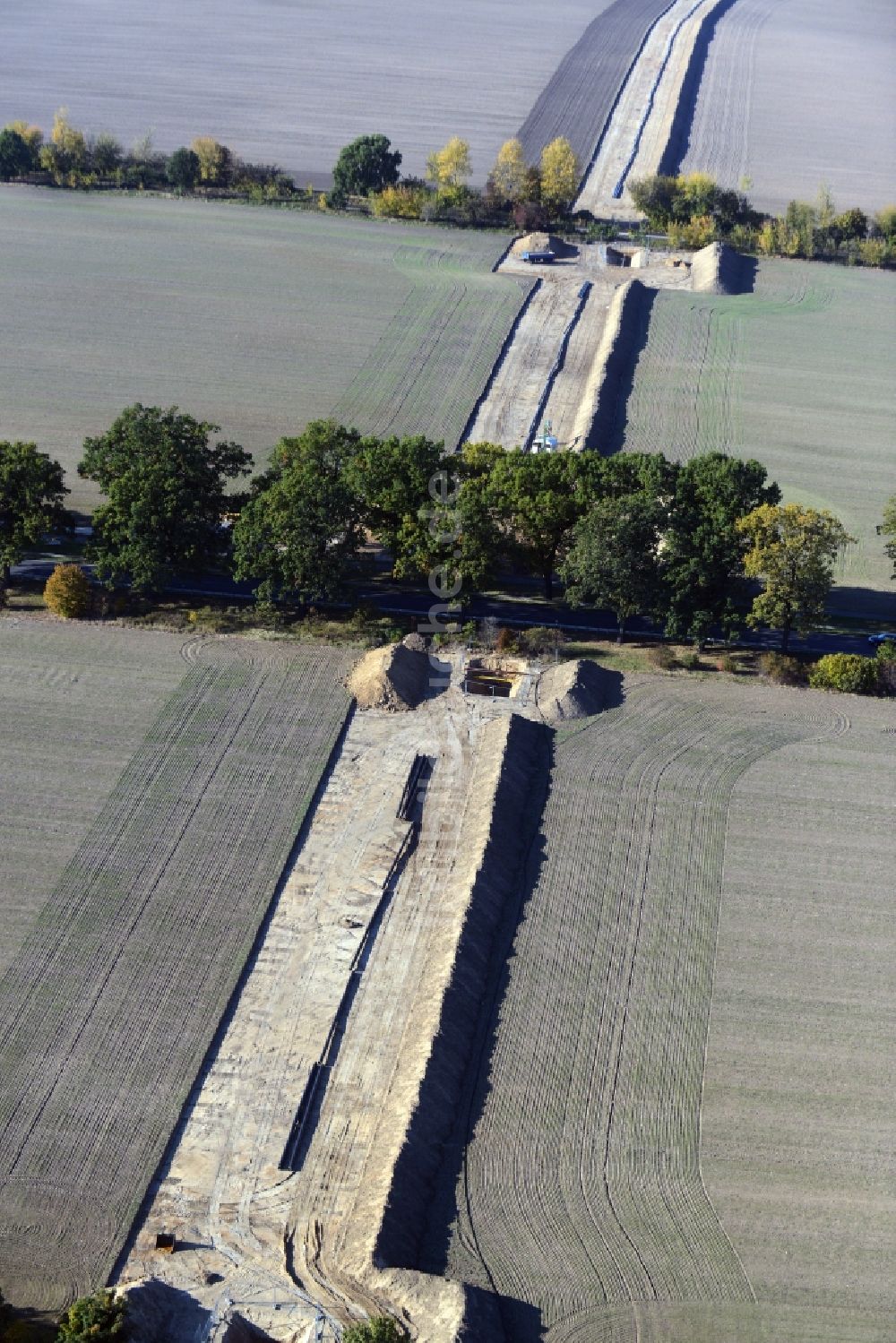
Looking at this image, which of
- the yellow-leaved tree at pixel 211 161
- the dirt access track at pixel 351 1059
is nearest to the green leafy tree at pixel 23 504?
the dirt access track at pixel 351 1059

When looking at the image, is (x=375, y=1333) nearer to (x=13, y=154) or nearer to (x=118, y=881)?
(x=118, y=881)

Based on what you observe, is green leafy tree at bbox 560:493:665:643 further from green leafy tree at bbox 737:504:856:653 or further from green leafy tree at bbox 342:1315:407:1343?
green leafy tree at bbox 342:1315:407:1343

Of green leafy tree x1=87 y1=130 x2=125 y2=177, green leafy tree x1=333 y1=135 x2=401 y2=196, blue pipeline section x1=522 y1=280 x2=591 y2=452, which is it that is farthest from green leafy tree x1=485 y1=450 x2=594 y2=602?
green leafy tree x1=87 y1=130 x2=125 y2=177

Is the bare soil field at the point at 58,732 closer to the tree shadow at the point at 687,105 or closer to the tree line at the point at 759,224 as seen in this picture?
the tree line at the point at 759,224

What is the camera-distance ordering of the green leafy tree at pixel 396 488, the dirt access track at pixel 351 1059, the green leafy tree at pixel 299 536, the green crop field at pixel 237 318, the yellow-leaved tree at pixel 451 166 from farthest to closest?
the yellow-leaved tree at pixel 451 166
the green crop field at pixel 237 318
the green leafy tree at pixel 396 488
the green leafy tree at pixel 299 536
the dirt access track at pixel 351 1059

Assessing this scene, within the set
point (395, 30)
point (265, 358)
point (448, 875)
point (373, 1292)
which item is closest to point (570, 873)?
point (448, 875)

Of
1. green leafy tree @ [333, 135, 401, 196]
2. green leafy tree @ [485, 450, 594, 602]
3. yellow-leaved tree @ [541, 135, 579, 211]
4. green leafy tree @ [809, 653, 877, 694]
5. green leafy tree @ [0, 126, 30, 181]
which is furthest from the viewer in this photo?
green leafy tree @ [0, 126, 30, 181]

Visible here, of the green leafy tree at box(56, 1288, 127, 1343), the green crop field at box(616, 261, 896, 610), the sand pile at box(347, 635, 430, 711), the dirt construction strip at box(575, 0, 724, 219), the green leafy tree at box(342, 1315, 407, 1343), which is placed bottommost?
the green leafy tree at box(56, 1288, 127, 1343)

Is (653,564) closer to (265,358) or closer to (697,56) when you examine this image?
(265,358)
